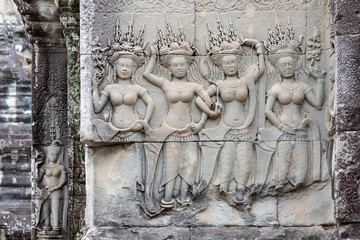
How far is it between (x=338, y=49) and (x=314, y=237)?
2.07 meters

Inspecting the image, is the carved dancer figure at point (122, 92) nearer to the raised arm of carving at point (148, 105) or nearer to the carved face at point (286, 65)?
the raised arm of carving at point (148, 105)

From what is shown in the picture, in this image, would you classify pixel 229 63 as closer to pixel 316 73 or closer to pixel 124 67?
pixel 316 73

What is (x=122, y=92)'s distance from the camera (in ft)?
34.8

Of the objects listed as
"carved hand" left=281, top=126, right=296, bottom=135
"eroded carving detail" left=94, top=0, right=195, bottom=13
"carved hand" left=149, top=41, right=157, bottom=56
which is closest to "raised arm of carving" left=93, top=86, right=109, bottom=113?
"carved hand" left=149, top=41, right=157, bottom=56

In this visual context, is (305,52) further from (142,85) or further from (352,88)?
A: (142,85)

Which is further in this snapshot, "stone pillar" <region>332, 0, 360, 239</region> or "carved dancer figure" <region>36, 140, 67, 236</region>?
"carved dancer figure" <region>36, 140, 67, 236</region>

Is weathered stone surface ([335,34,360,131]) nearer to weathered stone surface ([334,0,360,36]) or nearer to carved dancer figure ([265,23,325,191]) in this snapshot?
weathered stone surface ([334,0,360,36])

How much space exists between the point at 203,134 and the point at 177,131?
29 centimetres

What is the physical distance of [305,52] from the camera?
10.8 metres

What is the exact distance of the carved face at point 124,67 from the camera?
10648 millimetres

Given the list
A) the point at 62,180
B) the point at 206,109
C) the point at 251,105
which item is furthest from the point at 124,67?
the point at 62,180

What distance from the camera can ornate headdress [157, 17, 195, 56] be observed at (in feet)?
35.1

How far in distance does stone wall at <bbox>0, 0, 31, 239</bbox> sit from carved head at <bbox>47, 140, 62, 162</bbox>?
18.7 ft

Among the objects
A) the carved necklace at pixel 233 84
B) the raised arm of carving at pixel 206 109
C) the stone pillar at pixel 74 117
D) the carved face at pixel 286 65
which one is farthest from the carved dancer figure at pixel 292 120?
the stone pillar at pixel 74 117
